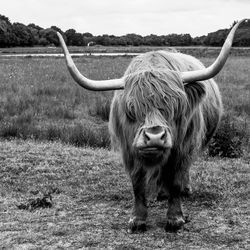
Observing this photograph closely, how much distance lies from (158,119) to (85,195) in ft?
6.20

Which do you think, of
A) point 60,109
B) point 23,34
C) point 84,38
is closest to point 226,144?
point 60,109

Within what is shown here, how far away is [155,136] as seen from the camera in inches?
140

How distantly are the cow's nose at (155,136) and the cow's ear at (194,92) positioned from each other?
561 millimetres

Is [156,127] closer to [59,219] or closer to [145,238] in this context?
[145,238]

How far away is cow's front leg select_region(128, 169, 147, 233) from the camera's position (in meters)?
4.29

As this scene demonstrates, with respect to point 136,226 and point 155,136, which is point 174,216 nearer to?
point 136,226

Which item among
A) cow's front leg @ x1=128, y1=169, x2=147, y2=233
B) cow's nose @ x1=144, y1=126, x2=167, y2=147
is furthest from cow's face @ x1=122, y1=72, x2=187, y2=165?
cow's front leg @ x1=128, y1=169, x2=147, y2=233

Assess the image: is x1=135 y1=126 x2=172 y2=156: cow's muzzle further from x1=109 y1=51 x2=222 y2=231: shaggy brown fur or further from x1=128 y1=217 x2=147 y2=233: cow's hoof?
x1=128 y1=217 x2=147 y2=233: cow's hoof

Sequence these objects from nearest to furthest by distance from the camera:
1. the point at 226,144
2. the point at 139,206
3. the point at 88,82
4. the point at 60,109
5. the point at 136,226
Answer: the point at 88,82
the point at 136,226
the point at 139,206
the point at 226,144
the point at 60,109

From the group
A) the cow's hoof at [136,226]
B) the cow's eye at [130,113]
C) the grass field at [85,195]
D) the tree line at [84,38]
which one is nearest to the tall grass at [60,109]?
the grass field at [85,195]

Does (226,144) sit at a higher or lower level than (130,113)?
lower

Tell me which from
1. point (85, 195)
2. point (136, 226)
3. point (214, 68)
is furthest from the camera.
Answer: point (85, 195)

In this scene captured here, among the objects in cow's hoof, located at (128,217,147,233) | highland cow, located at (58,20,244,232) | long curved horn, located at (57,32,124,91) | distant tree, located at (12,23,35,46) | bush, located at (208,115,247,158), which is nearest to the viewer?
highland cow, located at (58,20,244,232)

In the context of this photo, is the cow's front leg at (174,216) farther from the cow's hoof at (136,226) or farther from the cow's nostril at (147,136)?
the cow's nostril at (147,136)
